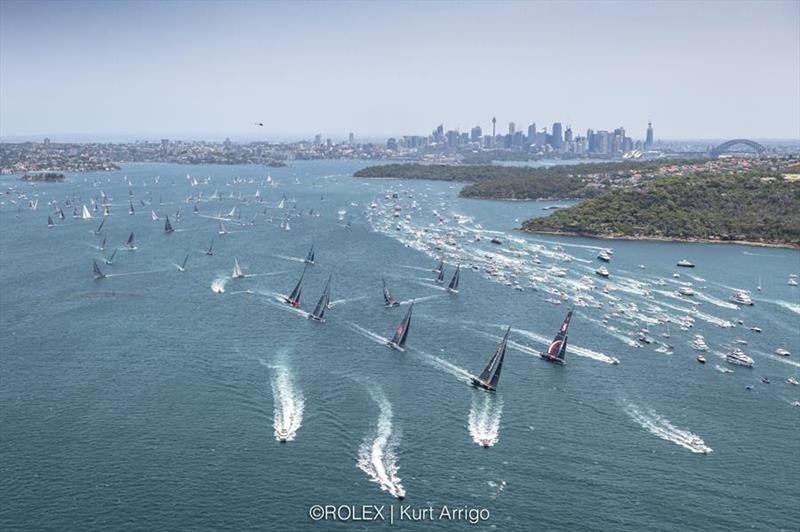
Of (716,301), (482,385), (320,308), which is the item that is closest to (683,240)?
(716,301)

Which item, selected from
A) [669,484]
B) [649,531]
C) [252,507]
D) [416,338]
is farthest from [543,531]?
[416,338]

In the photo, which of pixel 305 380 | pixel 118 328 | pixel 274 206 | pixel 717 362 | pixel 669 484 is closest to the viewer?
pixel 669 484

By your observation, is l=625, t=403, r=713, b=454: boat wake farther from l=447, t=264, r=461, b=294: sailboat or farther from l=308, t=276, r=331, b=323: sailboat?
l=447, t=264, r=461, b=294: sailboat

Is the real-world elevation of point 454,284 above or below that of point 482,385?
above

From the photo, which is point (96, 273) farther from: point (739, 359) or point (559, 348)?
point (739, 359)

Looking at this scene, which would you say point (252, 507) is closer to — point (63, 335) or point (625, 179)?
point (63, 335)

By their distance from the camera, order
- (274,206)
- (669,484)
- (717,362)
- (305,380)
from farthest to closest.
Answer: (274,206) → (717,362) → (305,380) → (669,484)

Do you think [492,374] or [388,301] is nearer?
[492,374]
